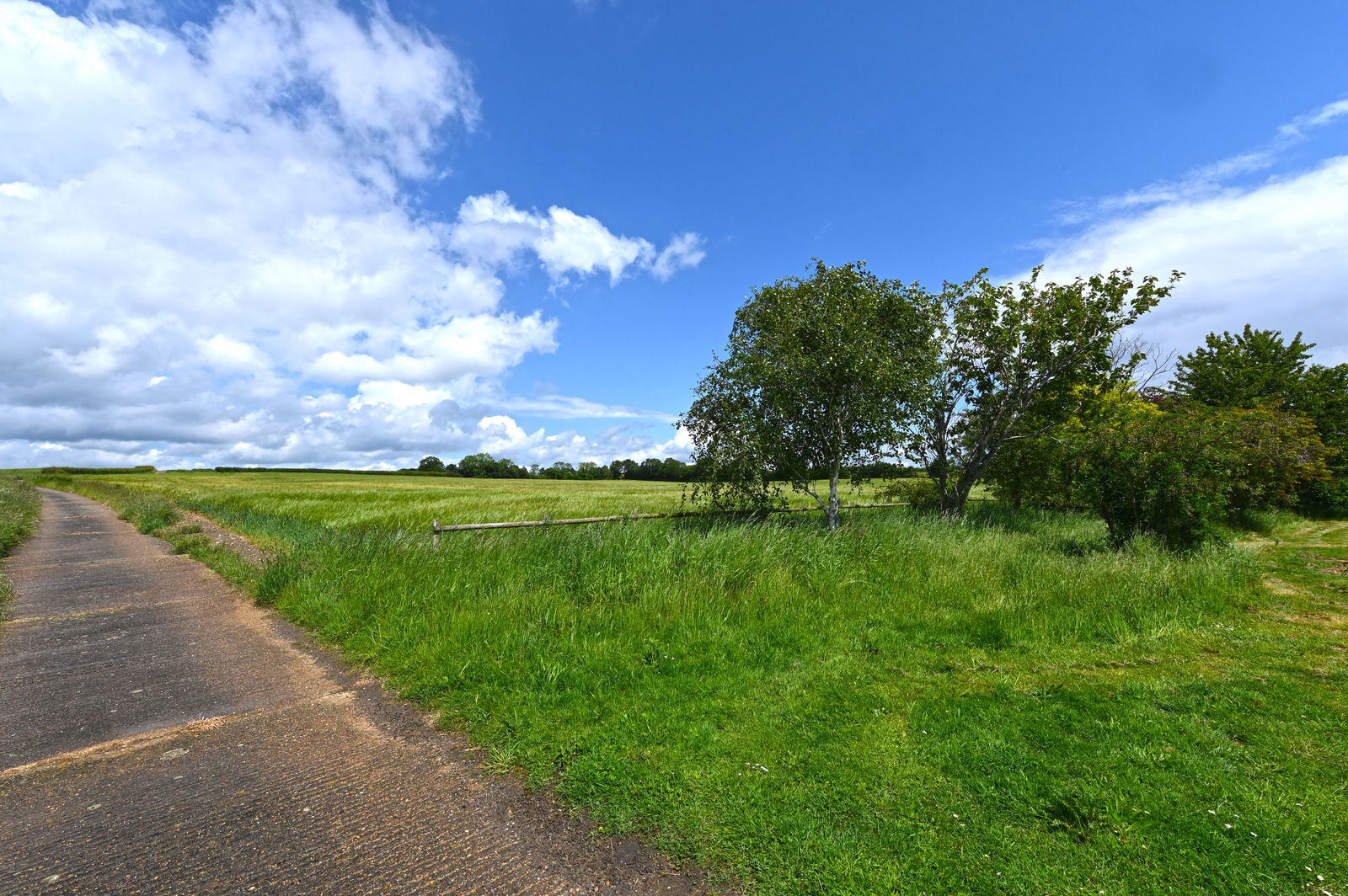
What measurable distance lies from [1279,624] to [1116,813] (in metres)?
6.33

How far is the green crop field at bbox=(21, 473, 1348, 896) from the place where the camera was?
305 centimetres

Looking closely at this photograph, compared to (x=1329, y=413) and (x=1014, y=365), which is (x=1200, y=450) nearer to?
(x=1014, y=365)

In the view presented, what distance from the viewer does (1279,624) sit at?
7.02 m

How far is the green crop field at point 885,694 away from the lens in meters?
3.05

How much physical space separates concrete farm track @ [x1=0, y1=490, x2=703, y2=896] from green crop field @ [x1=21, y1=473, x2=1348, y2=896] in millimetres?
339

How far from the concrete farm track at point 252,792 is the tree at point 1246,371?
101 ft

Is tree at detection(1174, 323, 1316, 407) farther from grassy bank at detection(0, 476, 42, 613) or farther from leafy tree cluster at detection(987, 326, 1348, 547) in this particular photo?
Result: grassy bank at detection(0, 476, 42, 613)

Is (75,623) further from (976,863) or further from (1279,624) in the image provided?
(1279,624)

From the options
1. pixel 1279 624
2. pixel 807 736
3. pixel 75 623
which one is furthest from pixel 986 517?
pixel 75 623

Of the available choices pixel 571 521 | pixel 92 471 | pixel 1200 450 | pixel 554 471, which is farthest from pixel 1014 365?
pixel 92 471

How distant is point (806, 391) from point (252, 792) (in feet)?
40.0

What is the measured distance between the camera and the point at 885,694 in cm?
493

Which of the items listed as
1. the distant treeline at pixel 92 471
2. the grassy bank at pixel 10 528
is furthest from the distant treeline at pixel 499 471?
the grassy bank at pixel 10 528

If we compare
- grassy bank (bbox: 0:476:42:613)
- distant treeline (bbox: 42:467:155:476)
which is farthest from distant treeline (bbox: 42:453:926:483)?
grassy bank (bbox: 0:476:42:613)
